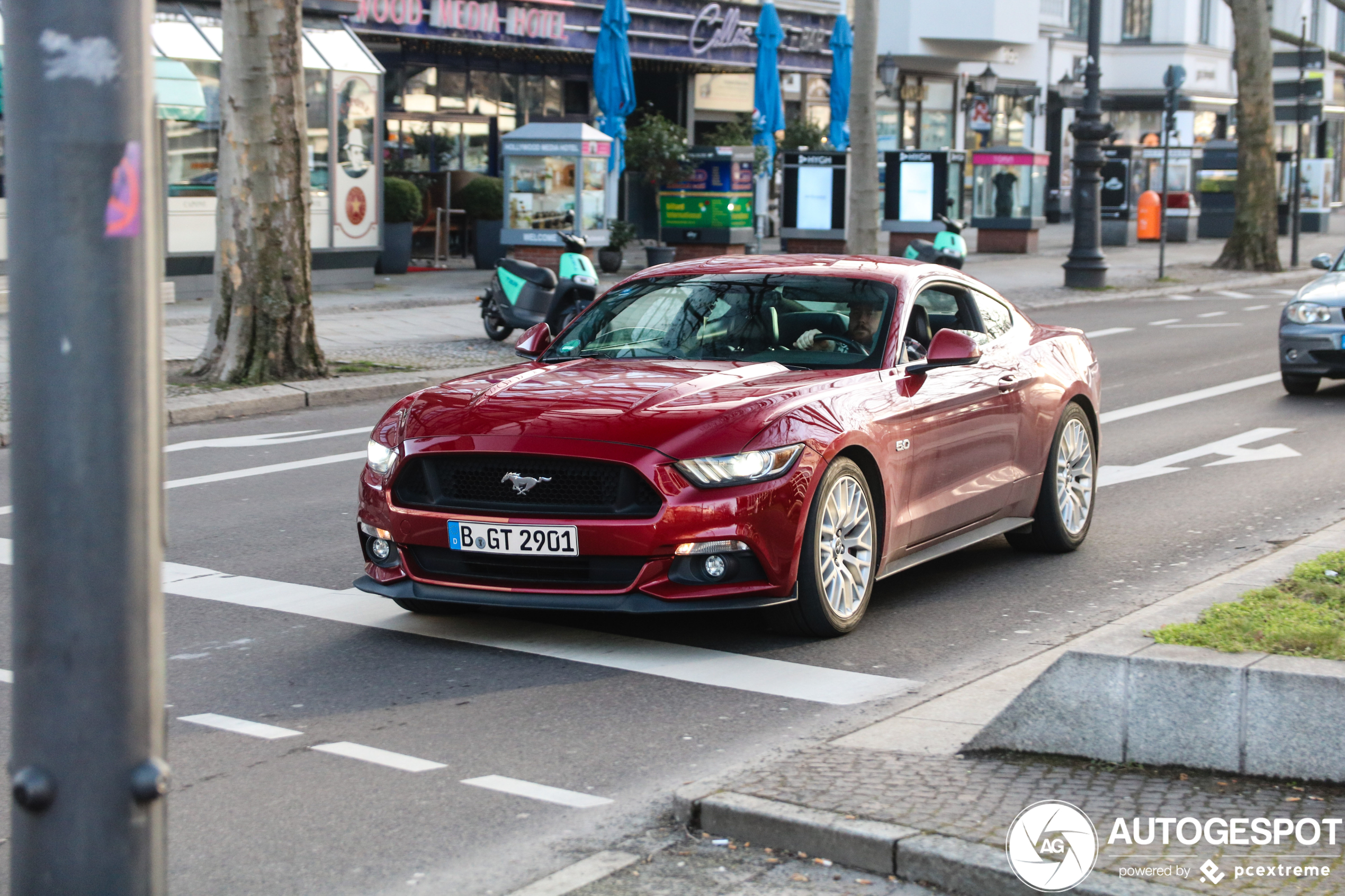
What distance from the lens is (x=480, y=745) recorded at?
559 centimetres

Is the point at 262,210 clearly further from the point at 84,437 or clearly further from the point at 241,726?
the point at 84,437

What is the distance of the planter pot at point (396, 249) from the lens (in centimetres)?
2647

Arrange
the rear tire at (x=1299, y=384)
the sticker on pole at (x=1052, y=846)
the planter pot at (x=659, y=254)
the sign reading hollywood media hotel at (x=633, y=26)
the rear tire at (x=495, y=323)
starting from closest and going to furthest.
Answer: the sticker on pole at (x=1052, y=846)
the rear tire at (x=1299, y=384)
the rear tire at (x=495, y=323)
the planter pot at (x=659, y=254)
the sign reading hollywood media hotel at (x=633, y=26)

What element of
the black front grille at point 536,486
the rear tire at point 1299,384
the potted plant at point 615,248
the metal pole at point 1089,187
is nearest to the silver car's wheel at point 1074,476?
the black front grille at point 536,486

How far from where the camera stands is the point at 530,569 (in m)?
6.61

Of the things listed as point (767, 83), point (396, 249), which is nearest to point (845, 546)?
point (396, 249)

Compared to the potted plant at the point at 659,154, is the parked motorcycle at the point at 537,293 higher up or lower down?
lower down

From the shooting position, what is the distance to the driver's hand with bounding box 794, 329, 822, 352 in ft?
25.3

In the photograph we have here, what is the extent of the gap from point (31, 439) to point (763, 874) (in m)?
2.24

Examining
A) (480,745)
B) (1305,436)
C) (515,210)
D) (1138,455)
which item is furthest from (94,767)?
(515,210)

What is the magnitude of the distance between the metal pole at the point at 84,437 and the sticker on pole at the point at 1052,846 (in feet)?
6.98

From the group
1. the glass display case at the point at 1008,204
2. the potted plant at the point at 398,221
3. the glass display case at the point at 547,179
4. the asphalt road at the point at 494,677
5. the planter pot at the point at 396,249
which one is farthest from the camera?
the glass display case at the point at 1008,204

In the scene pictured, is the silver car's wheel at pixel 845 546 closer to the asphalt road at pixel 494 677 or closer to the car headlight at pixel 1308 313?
the asphalt road at pixel 494 677

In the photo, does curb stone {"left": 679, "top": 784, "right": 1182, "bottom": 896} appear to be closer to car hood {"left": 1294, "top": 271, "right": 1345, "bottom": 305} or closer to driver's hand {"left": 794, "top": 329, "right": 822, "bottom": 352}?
driver's hand {"left": 794, "top": 329, "right": 822, "bottom": 352}
